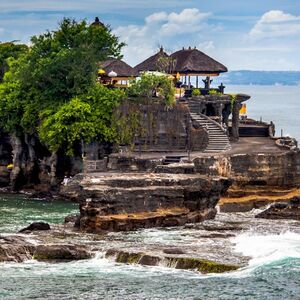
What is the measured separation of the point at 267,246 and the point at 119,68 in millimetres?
39045

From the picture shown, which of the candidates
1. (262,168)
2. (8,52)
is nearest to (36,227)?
(262,168)

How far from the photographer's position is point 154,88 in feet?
277

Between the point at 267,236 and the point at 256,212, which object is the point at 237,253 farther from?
the point at 256,212

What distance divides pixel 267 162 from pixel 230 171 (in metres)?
3.19

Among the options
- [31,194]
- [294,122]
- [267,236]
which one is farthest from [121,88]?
[294,122]

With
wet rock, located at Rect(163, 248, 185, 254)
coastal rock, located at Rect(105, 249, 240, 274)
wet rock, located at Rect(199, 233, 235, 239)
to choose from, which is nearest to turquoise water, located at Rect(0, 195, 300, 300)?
coastal rock, located at Rect(105, 249, 240, 274)

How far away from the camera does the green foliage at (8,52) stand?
102 meters

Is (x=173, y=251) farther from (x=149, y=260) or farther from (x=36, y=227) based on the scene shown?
(x=36, y=227)

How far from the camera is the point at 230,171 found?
256ft

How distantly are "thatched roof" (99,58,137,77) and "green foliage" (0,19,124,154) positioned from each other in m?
2.65

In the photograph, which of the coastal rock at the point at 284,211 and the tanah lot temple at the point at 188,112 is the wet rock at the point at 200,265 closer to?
the coastal rock at the point at 284,211

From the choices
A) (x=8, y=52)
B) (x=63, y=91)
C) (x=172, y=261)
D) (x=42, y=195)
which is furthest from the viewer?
(x=8, y=52)

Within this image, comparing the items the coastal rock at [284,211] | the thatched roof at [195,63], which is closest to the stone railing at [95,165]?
the coastal rock at [284,211]

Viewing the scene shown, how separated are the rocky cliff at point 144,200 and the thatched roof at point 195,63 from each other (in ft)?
74.9
